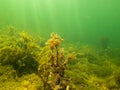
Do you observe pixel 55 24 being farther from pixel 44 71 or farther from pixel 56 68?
pixel 56 68

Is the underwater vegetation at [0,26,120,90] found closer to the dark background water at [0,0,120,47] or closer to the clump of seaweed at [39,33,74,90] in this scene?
the clump of seaweed at [39,33,74,90]

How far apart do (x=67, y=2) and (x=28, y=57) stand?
104m

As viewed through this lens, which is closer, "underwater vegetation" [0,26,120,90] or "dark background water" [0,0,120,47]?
"underwater vegetation" [0,26,120,90]

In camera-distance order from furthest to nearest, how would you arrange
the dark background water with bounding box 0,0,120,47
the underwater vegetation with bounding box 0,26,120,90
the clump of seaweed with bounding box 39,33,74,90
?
the dark background water with bounding box 0,0,120,47, the underwater vegetation with bounding box 0,26,120,90, the clump of seaweed with bounding box 39,33,74,90

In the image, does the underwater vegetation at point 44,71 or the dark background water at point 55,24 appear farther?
the dark background water at point 55,24

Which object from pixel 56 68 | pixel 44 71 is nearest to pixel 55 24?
pixel 44 71

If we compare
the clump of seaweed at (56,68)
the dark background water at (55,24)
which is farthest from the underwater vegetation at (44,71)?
the dark background water at (55,24)

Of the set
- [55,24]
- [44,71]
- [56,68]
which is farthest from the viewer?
[55,24]

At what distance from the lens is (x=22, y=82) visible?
945 cm

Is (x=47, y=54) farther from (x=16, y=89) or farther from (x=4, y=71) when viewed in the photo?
(x=16, y=89)

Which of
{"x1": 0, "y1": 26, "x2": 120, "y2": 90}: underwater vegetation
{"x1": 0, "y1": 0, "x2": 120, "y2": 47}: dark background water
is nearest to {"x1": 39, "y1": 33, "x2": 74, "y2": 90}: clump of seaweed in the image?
{"x1": 0, "y1": 26, "x2": 120, "y2": 90}: underwater vegetation

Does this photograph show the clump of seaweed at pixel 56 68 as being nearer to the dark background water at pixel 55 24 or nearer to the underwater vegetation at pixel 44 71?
the underwater vegetation at pixel 44 71

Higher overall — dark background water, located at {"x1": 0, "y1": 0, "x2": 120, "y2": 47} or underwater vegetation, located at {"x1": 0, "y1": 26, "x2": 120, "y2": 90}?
dark background water, located at {"x1": 0, "y1": 0, "x2": 120, "y2": 47}

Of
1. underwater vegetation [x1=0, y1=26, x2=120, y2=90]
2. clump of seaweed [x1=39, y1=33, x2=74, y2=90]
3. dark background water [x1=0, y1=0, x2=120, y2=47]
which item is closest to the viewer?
clump of seaweed [x1=39, y1=33, x2=74, y2=90]
